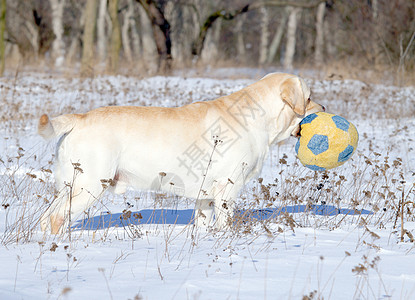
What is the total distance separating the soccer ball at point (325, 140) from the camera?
4676 mm

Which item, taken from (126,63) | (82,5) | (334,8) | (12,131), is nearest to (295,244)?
(12,131)

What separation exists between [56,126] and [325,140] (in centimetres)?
230

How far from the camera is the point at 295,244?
385cm

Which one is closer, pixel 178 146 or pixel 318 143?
pixel 178 146

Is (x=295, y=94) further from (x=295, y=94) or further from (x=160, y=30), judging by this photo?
(x=160, y=30)

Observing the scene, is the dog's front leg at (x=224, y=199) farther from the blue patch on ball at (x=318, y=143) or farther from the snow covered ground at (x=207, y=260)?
the blue patch on ball at (x=318, y=143)

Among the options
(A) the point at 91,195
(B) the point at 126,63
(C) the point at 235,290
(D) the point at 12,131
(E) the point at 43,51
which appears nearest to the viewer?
(C) the point at 235,290

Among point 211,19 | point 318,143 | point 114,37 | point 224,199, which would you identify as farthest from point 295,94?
point 211,19

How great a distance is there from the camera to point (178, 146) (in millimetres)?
4355

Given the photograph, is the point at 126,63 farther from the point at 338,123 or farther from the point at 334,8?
the point at 338,123

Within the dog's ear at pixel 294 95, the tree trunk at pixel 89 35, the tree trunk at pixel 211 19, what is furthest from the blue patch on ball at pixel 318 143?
the tree trunk at pixel 211 19

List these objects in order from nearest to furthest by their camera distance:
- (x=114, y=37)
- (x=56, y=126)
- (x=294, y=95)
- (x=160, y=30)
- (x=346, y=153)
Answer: (x=56, y=126), (x=294, y=95), (x=346, y=153), (x=160, y=30), (x=114, y=37)

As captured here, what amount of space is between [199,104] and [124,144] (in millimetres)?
812

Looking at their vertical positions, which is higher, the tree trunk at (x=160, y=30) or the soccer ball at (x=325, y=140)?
the tree trunk at (x=160, y=30)
